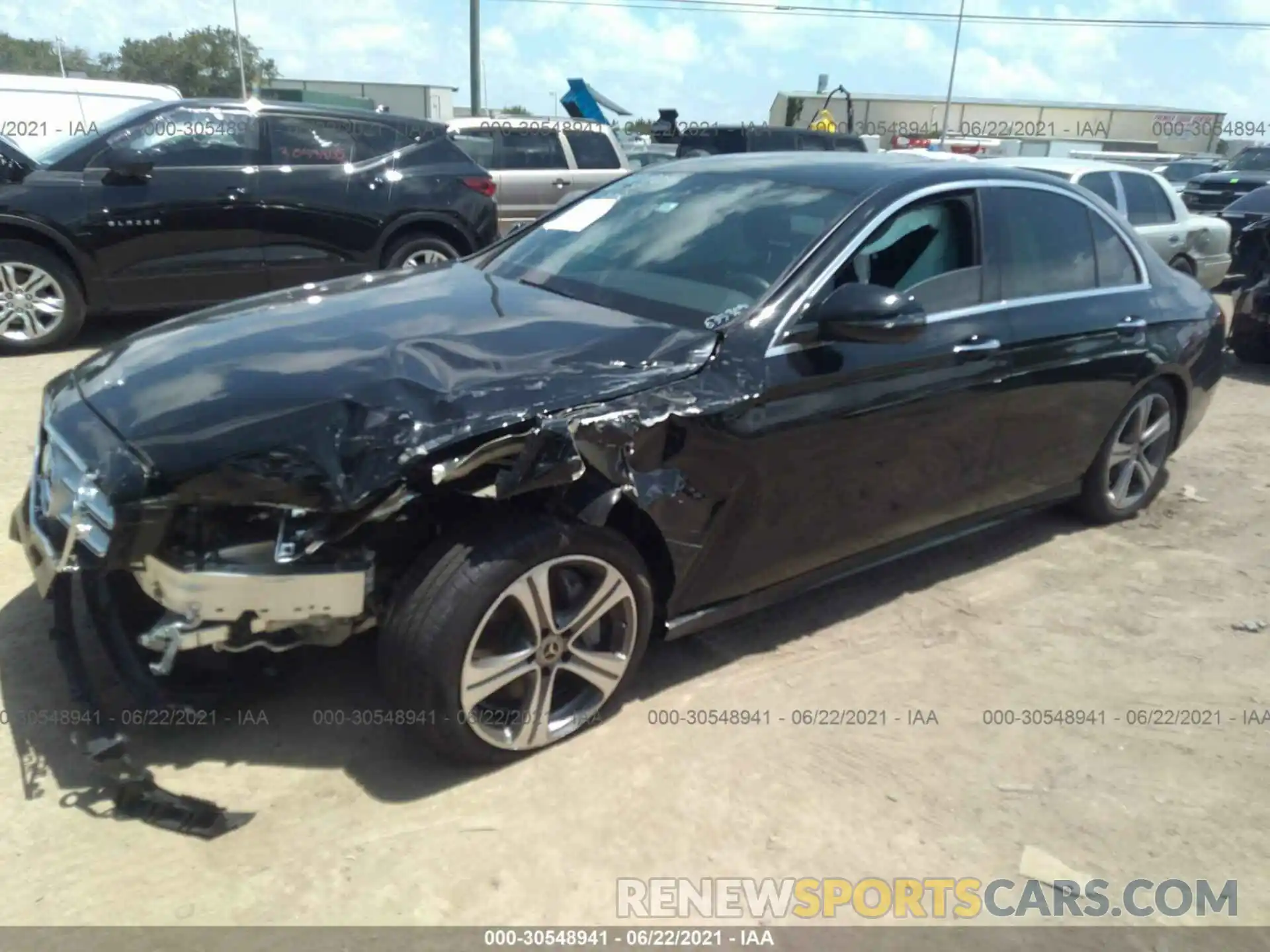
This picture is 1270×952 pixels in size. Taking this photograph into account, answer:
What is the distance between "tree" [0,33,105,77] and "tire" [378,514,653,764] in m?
60.7

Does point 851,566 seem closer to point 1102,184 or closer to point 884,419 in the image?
point 884,419

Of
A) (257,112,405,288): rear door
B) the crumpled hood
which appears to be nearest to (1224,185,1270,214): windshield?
(257,112,405,288): rear door

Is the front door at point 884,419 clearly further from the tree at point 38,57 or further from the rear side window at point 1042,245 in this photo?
the tree at point 38,57

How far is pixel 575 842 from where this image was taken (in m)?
2.66

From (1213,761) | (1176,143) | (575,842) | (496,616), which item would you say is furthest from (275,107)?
(1176,143)

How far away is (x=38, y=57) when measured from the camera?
59.2 m

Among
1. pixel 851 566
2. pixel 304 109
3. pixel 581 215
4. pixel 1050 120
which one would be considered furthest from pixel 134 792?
pixel 1050 120

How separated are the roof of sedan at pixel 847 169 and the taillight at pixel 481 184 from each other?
456 cm

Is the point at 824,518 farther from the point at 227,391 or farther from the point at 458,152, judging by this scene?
A: the point at 458,152

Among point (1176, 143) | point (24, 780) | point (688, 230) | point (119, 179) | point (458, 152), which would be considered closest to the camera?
point (24, 780)

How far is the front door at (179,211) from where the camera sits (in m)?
6.98

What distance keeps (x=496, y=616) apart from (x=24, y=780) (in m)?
1.35

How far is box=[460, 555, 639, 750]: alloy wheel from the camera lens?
9.04 feet

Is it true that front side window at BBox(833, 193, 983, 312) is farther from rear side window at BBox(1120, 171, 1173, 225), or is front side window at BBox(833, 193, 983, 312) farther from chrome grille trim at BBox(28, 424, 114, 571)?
rear side window at BBox(1120, 171, 1173, 225)
